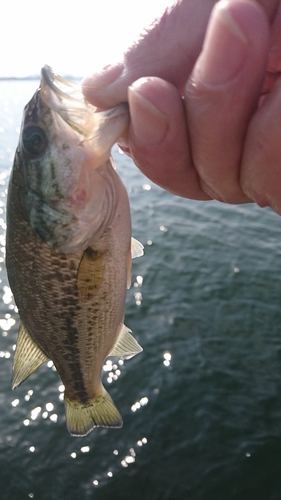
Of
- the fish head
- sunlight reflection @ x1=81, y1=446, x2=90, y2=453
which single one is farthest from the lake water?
the fish head

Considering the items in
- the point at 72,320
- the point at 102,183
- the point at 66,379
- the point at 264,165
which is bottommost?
the point at 66,379

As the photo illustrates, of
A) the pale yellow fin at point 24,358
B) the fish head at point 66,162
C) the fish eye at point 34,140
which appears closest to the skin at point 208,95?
the fish head at point 66,162

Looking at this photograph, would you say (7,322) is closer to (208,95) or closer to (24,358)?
(24,358)

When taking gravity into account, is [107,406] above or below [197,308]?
above

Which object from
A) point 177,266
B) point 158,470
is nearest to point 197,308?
point 177,266

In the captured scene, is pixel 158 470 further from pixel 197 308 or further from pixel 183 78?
pixel 183 78

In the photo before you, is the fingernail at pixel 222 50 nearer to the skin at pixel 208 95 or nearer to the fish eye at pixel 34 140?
the skin at pixel 208 95

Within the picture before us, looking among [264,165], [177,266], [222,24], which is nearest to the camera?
[222,24]

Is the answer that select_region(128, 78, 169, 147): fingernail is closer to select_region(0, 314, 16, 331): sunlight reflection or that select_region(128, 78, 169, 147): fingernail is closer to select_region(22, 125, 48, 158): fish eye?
select_region(22, 125, 48, 158): fish eye

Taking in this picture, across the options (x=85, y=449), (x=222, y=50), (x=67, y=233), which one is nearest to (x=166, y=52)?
(x=222, y=50)
